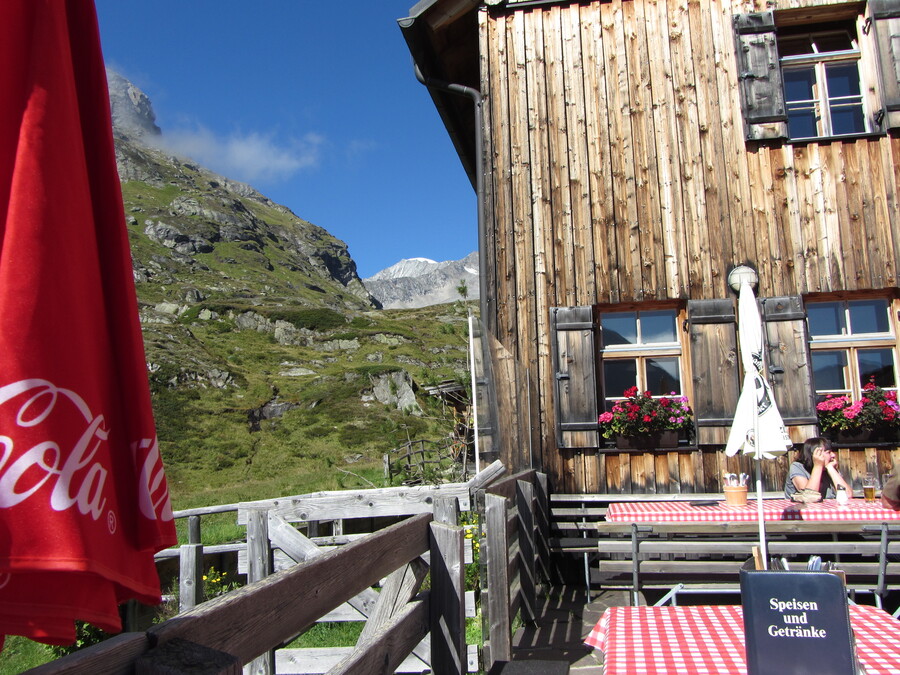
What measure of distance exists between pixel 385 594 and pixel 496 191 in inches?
220

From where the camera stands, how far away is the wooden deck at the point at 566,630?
4633mm

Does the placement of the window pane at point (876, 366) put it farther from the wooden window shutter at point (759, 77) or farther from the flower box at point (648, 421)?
the wooden window shutter at point (759, 77)

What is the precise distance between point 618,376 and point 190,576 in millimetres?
4324

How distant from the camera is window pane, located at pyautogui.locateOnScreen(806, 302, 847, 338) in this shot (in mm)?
7191

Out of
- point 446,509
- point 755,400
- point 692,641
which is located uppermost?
point 755,400

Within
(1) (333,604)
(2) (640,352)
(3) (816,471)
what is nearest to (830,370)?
(3) (816,471)

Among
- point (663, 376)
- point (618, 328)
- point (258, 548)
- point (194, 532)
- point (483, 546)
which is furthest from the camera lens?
point (618, 328)

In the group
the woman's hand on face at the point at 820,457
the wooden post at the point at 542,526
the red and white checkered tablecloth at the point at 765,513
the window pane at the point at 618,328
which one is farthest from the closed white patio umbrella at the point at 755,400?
the window pane at the point at 618,328

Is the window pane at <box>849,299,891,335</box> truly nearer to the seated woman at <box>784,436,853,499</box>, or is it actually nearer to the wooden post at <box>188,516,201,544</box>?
the seated woman at <box>784,436,853,499</box>

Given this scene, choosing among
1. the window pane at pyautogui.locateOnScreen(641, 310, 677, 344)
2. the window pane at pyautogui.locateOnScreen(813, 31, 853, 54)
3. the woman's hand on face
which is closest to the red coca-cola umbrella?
the woman's hand on face

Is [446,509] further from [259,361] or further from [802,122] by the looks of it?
[259,361]

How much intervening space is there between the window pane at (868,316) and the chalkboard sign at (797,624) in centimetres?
611

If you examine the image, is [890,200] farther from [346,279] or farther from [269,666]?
[346,279]

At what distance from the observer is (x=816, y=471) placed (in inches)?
230
